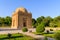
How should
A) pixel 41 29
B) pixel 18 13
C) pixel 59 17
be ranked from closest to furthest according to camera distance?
pixel 41 29 → pixel 18 13 → pixel 59 17

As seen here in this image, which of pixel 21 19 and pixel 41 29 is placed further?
pixel 21 19

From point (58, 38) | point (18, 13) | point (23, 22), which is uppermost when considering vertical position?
point (18, 13)

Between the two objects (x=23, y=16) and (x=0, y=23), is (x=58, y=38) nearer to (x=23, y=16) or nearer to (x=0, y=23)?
(x=23, y=16)

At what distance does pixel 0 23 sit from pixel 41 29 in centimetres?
3239

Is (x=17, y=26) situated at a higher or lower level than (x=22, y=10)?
lower

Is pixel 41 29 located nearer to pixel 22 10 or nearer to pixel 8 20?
pixel 22 10

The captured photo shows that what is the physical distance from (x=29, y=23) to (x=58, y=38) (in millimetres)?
22806

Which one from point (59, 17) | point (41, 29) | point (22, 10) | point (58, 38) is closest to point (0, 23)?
point (22, 10)

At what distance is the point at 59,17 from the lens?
1615 inches

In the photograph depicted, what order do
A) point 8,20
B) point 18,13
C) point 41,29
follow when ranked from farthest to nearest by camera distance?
point 8,20 < point 18,13 < point 41,29

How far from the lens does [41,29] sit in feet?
48.2

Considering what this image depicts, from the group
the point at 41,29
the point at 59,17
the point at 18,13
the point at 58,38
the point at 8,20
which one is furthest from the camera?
the point at 8,20

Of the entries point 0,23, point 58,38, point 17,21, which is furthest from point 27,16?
point 58,38

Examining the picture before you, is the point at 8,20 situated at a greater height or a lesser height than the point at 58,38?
greater
